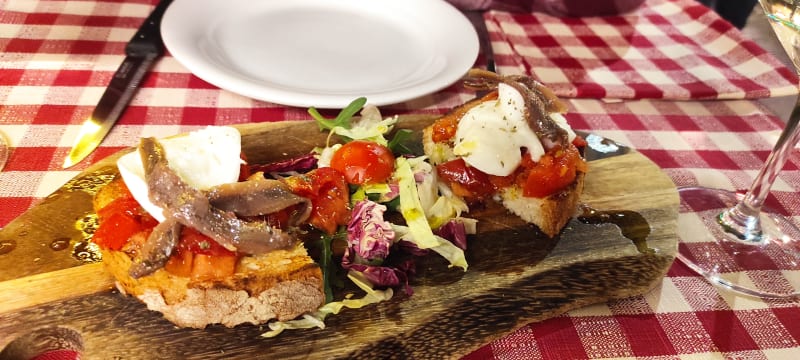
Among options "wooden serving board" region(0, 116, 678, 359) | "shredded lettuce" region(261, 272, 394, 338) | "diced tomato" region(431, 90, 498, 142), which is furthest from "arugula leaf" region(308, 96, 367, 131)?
"shredded lettuce" region(261, 272, 394, 338)

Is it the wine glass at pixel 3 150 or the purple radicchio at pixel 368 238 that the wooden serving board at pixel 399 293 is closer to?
the purple radicchio at pixel 368 238

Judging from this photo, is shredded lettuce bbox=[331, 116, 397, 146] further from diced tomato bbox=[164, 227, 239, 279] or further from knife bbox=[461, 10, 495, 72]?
knife bbox=[461, 10, 495, 72]

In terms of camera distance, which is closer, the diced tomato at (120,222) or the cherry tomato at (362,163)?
the diced tomato at (120,222)

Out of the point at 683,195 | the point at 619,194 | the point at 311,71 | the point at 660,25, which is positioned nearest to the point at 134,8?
the point at 311,71

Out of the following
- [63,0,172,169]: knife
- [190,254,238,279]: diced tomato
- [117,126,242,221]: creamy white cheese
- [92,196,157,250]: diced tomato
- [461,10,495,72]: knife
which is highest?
[117,126,242,221]: creamy white cheese

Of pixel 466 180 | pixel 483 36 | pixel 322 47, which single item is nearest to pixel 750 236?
Result: pixel 466 180

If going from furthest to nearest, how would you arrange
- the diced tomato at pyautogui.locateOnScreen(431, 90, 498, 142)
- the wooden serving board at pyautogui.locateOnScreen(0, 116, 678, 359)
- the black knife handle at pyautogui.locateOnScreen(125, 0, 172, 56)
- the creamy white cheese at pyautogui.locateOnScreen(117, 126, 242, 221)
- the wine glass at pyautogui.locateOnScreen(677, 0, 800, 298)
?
the black knife handle at pyautogui.locateOnScreen(125, 0, 172, 56)
the diced tomato at pyautogui.locateOnScreen(431, 90, 498, 142)
the wine glass at pyautogui.locateOnScreen(677, 0, 800, 298)
the creamy white cheese at pyautogui.locateOnScreen(117, 126, 242, 221)
the wooden serving board at pyautogui.locateOnScreen(0, 116, 678, 359)

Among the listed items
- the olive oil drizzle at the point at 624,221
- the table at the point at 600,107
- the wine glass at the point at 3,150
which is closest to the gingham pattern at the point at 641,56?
the table at the point at 600,107
